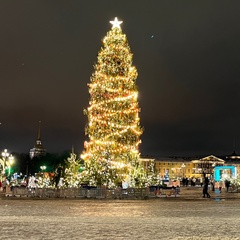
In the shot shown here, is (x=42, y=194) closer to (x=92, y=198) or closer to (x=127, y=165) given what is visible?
(x=92, y=198)

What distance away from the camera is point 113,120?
34.9 meters

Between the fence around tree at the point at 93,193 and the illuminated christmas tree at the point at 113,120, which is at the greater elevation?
the illuminated christmas tree at the point at 113,120

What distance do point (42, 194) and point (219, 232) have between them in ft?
72.5

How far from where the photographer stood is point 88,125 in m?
36.2

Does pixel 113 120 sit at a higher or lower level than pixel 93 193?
higher

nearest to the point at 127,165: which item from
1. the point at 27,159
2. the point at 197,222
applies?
the point at 197,222

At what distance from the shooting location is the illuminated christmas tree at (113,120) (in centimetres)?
3481

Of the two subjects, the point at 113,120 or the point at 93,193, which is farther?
the point at 113,120

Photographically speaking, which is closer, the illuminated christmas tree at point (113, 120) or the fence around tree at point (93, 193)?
the fence around tree at point (93, 193)

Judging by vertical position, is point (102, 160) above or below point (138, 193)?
above

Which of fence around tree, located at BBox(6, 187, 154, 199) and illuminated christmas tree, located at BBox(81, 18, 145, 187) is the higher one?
illuminated christmas tree, located at BBox(81, 18, 145, 187)

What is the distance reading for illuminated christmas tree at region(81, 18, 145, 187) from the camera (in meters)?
34.8

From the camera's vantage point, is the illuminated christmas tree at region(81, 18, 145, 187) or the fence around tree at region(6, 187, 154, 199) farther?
the illuminated christmas tree at region(81, 18, 145, 187)

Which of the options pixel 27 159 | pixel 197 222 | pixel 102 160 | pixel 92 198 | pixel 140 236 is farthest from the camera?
pixel 27 159
